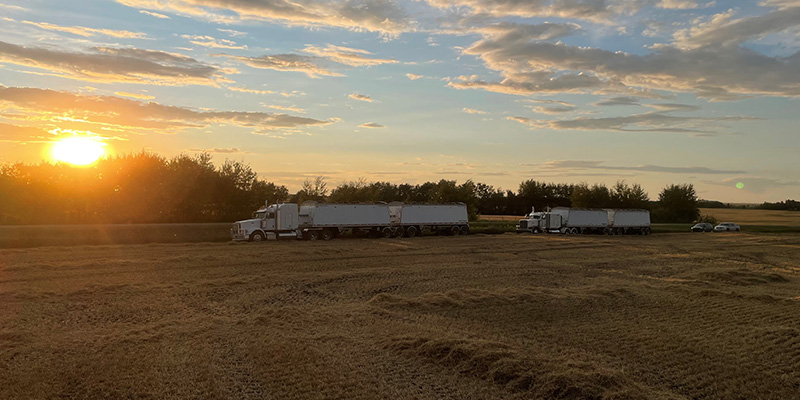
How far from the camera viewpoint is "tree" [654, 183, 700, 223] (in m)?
116

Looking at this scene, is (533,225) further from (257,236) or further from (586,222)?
(257,236)

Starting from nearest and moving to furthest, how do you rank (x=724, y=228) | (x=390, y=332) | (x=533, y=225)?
(x=390, y=332) < (x=533, y=225) < (x=724, y=228)

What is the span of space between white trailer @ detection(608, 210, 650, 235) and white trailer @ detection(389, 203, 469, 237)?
21718 millimetres

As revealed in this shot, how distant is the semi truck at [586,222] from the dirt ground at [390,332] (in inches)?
1486

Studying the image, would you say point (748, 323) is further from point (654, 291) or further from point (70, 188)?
point (70, 188)

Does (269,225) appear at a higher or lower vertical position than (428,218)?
lower

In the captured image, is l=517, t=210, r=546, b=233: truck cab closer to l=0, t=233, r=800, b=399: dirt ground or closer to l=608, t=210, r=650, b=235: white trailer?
l=608, t=210, r=650, b=235: white trailer

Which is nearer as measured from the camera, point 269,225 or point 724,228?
point 269,225

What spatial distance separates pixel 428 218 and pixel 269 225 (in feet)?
54.4

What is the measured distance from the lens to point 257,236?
4997 cm

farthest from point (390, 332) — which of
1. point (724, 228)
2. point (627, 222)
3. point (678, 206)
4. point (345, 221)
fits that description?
point (678, 206)

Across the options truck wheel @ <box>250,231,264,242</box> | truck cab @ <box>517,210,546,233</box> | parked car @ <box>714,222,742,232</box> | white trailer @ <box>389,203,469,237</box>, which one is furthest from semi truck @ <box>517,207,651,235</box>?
truck wheel @ <box>250,231,264,242</box>

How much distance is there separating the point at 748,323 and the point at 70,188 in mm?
72394

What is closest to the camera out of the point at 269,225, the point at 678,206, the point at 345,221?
the point at 269,225
